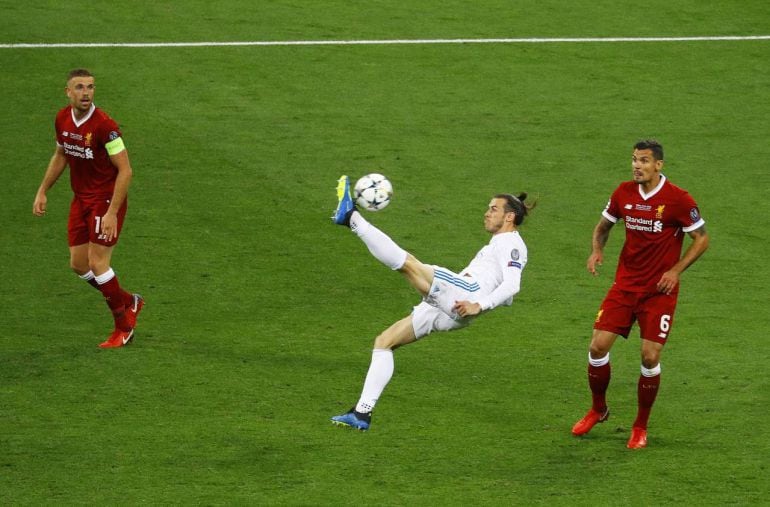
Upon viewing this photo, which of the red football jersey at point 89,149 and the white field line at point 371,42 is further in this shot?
the white field line at point 371,42

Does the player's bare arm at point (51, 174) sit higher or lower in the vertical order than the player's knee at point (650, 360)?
higher

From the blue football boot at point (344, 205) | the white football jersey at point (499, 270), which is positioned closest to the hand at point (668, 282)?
the white football jersey at point (499, 270)

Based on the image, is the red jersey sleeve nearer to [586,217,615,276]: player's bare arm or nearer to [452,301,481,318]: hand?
[586,217,615,276]: player's bare arm

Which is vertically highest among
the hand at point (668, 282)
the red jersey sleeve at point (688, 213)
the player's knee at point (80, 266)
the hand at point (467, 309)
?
the red jersey sleeve at point (688, 213)

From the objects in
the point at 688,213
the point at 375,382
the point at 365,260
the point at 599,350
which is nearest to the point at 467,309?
the point at 375,382

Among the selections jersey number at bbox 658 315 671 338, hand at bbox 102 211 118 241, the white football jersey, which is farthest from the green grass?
the white football jersey

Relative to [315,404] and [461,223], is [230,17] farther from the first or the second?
[315,404]

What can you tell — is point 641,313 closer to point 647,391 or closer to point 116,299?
point 647,391

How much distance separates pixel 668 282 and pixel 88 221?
5.42 meters

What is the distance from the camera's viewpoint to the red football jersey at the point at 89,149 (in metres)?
12.6

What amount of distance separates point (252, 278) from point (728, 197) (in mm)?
6329

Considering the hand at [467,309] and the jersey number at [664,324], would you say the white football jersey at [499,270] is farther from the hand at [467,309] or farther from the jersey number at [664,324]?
the jersey number at [664,324]

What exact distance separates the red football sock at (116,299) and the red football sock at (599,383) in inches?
179

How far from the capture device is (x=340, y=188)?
1048 cm
